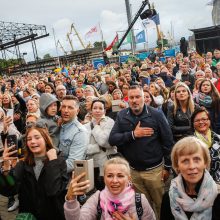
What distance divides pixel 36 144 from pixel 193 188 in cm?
133

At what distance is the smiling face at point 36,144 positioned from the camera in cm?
250

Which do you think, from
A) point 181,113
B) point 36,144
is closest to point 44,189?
point 36,144

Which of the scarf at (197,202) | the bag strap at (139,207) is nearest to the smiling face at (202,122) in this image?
the scarf at (197,202)

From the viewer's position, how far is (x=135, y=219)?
7.41 ft

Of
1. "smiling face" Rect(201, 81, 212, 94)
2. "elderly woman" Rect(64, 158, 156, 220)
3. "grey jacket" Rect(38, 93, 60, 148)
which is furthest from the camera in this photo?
"smiling face" Rect(201, 81, 212, 94)

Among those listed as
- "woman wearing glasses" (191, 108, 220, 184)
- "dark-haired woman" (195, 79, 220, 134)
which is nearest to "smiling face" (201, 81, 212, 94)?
"dark-haired woman" (195, 79, 220, 134)

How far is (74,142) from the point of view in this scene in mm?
3047

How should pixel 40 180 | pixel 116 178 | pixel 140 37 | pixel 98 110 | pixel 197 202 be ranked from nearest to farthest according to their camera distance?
pixel 197 202 → pixel 116 178 → pixel 40 180 → pixel 98 110 → pixel 140 37

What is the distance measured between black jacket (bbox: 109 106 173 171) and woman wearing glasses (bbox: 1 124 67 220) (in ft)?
3.34

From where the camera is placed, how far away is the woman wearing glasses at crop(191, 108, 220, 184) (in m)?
2.82

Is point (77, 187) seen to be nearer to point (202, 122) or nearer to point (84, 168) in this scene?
point (84, 168)

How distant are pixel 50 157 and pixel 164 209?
99 centimetres

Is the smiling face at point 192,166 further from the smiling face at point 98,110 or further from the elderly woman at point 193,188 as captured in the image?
the smiling face at point 98,110

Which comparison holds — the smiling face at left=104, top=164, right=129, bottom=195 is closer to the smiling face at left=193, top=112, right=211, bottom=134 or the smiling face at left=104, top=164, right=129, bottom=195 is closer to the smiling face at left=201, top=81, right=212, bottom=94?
the smiling face at left=193, top=112, right=211, bottom=134
